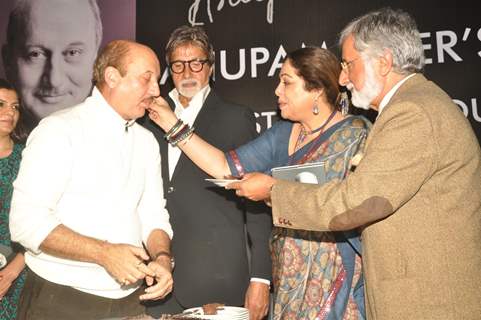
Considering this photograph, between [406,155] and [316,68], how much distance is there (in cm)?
100

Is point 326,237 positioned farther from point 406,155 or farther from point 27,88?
point 27,88

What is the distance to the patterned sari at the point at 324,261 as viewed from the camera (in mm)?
2277

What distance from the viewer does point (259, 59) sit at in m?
3.50

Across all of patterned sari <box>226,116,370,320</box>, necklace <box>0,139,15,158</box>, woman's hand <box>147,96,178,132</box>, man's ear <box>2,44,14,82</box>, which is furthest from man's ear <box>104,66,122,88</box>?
man's ear <box>2,44,14,82</box>

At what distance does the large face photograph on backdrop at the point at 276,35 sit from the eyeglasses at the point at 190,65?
712 mm

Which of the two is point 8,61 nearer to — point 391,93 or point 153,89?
point 153,89

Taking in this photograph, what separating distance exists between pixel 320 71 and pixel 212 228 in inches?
37.5

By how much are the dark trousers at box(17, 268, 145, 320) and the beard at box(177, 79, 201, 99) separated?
1242 mm

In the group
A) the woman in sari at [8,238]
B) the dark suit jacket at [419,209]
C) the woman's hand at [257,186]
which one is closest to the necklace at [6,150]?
the woman in sari at [8,238]

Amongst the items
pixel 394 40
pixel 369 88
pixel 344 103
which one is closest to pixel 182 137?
pixel 344 103

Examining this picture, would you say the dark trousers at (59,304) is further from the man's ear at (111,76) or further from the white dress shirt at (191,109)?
the white dress shirt at (191,109)

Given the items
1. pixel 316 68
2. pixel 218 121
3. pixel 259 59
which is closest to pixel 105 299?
pixel 218 121

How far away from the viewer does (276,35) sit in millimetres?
3488

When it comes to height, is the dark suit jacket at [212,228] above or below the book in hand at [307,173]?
below
